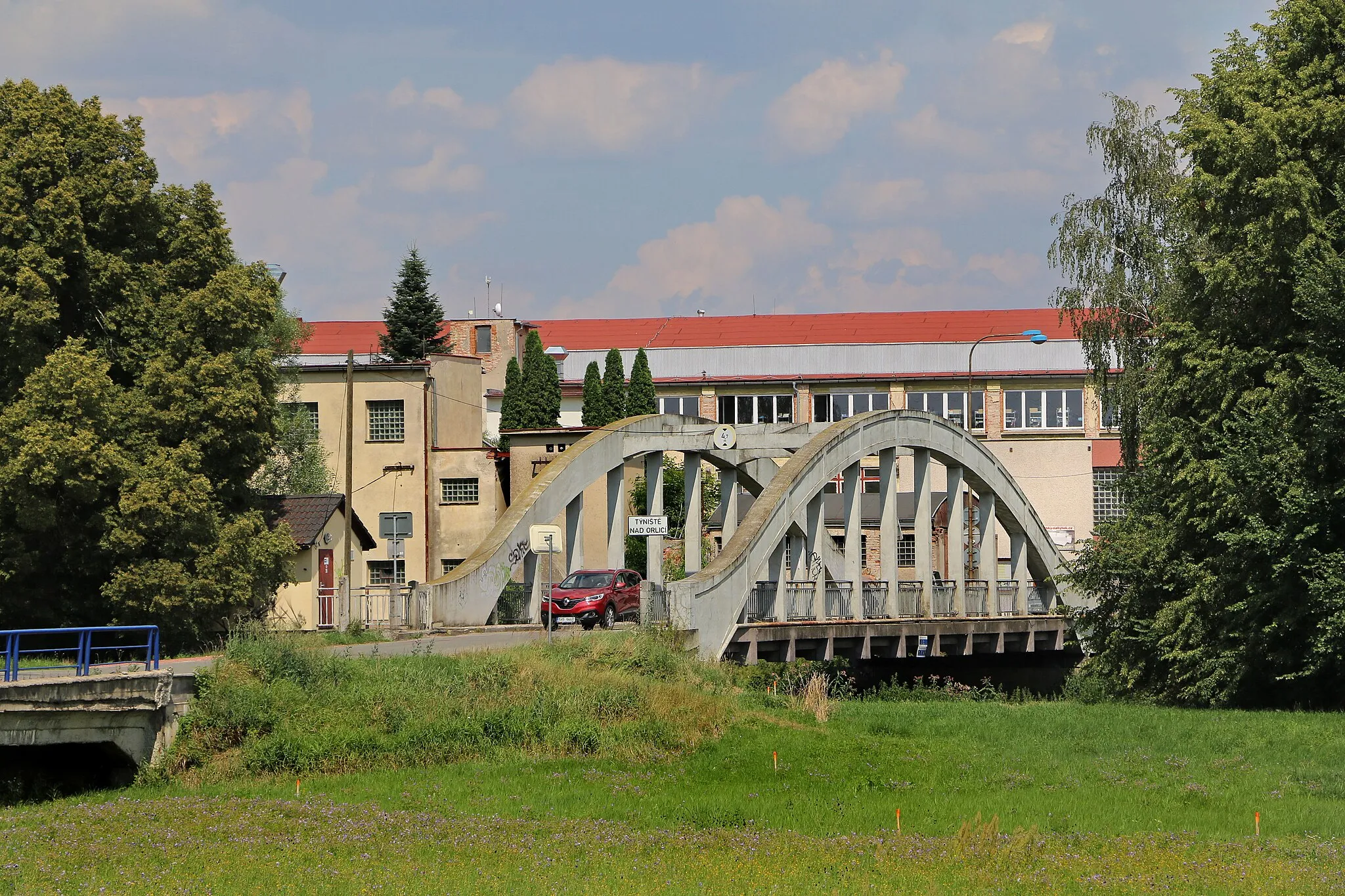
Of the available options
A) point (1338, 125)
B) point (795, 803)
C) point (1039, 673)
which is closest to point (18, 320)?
point (795, 803)

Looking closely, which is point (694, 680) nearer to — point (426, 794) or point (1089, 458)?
point (426, 794)

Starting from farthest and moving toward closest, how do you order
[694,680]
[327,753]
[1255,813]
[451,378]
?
1. [451,378]
2. [694,680]
3. [327,753]
4. [1255,813]

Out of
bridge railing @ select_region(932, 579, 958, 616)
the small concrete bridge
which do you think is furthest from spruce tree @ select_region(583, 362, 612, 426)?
the small concrete bridge

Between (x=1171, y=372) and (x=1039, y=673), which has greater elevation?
(x=1171, y=372)

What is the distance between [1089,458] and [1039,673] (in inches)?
807

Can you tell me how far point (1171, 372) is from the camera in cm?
2981

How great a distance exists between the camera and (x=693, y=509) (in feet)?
126

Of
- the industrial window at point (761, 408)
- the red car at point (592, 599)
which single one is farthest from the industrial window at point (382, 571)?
the industrial window at point (761, 408)

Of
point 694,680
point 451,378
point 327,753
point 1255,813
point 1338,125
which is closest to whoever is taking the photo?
point 1255,813

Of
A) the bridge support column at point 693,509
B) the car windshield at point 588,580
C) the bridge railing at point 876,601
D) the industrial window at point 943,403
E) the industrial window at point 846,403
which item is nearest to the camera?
the car windshield at point 588,580

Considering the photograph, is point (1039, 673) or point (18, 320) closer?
point (18, 320)

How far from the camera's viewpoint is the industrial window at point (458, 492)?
5197 cm

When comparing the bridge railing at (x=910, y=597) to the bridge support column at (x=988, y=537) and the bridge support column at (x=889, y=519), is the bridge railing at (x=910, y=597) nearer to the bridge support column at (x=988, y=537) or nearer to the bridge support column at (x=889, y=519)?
the bridge support column at (x=889, y=519)

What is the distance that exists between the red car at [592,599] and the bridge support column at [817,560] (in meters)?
4.04
